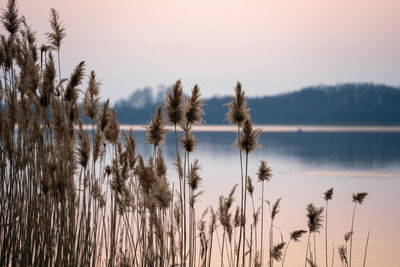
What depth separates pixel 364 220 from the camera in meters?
11.1

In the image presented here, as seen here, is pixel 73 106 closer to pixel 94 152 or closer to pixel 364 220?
pixel 94 152

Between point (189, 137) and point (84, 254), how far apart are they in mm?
1141

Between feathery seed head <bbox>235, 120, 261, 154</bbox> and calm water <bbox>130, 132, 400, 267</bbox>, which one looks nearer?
feathery seed head <bbox>235, 120, 261, 154</bbox>

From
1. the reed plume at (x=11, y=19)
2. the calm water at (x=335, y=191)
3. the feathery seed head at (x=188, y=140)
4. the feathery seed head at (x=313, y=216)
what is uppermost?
the reed plume at (x=11, y=19)

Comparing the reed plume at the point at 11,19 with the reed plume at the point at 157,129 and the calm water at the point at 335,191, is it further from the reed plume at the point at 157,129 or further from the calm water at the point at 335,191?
the calm water at the point at 335,191

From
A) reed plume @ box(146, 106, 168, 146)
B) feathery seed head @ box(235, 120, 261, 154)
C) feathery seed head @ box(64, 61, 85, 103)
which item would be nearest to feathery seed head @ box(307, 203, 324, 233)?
feathery seed head @ box(235, 120, 261, 154)

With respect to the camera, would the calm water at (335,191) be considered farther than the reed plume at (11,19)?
Yes

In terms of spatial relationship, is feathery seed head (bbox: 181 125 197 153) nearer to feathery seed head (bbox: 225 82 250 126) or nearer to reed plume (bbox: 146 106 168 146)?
reed plume (bbox: 146 106 168 146)

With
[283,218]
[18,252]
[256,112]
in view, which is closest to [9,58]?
[18,252]

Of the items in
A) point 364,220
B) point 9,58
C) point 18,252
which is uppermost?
point 9,58

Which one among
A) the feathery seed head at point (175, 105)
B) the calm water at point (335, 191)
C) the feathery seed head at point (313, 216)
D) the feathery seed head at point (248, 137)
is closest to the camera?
the feathery seed head at point (175, 105)

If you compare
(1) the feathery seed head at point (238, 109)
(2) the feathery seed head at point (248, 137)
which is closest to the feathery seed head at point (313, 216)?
(2) the feathery seed head at point (248, 137)

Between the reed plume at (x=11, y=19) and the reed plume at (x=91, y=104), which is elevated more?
the reed plume at (x=11, y=19)

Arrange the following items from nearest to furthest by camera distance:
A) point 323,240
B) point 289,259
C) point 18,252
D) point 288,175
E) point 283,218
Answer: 1. point 18,252
2. point 289,259
3. point 323,240
4. point 283,218
5. point 288,175
